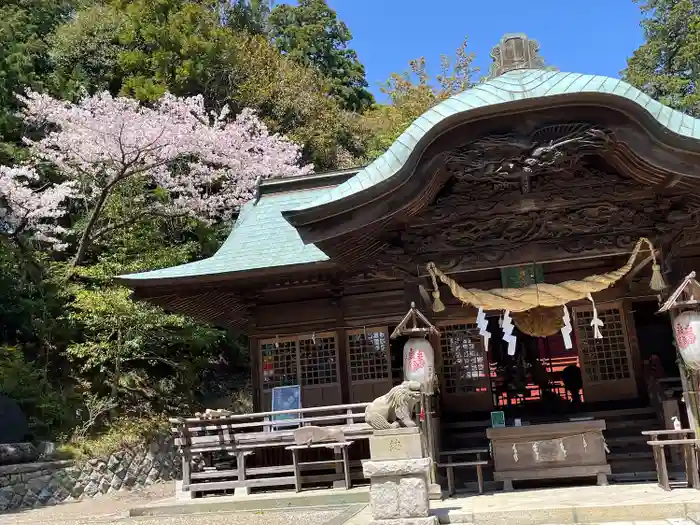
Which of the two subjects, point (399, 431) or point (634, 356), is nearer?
point (399, 431)

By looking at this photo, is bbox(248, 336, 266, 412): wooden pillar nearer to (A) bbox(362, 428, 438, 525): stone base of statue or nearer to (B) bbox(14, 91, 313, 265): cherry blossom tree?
(A) bbox(362, 428, 438, 525): stone base of statue

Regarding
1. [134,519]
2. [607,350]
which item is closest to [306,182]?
[607,350]

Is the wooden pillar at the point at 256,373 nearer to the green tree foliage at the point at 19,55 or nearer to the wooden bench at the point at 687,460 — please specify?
the wooden bench at the point at 687,460

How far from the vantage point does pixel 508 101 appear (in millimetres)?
6887

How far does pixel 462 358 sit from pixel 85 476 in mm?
9225

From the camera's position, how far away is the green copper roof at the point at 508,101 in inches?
277

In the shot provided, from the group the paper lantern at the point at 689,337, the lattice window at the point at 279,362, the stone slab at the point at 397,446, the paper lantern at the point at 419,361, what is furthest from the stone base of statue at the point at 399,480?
the lattice window at the point at 279,362

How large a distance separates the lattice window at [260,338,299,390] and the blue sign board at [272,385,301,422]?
48 cm

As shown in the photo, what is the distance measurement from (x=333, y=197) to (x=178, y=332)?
419 inches

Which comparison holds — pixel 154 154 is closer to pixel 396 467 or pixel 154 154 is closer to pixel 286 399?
pixel 286 399

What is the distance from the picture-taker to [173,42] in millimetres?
23672

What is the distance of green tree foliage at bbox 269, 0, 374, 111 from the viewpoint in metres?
34.5

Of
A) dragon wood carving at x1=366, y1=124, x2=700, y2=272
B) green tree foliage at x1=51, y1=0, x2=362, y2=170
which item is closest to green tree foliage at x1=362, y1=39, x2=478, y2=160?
green tree foliage at x1=51, y1=0, x2=362, y2=170

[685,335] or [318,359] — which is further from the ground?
[318,359]
